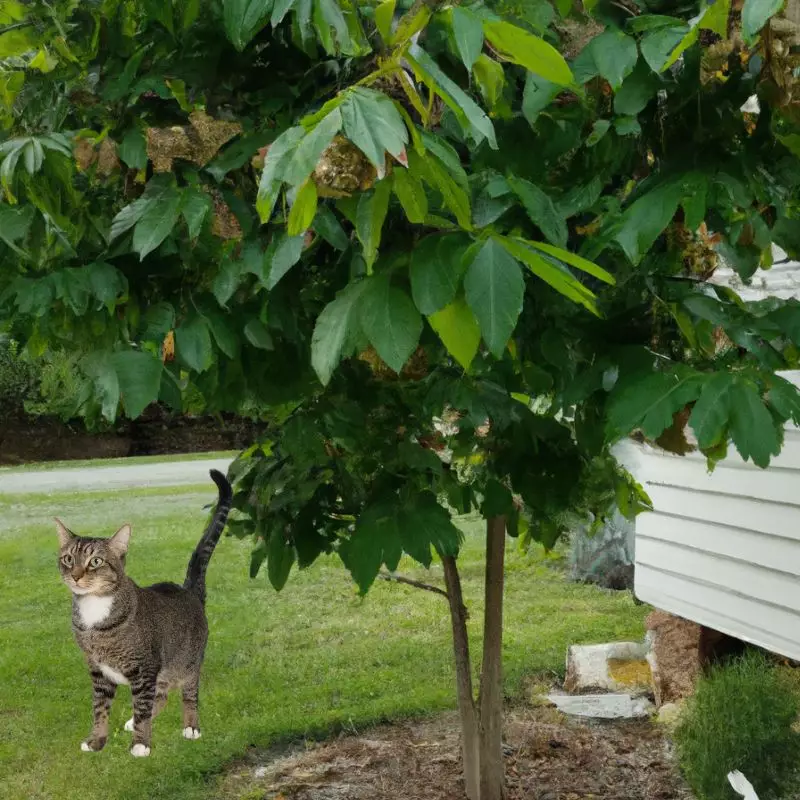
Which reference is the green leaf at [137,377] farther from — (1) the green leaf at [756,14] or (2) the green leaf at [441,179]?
(1) the green leaf at [756,14]

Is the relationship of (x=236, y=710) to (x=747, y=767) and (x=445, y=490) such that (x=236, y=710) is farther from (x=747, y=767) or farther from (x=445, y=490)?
(x=445, y=490)

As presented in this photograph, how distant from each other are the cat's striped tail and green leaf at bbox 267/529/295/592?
22cm

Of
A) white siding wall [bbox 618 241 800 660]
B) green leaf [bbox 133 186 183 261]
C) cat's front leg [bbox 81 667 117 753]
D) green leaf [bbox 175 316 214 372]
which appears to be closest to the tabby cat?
cat's front leg [bbox 81 667 117 753]

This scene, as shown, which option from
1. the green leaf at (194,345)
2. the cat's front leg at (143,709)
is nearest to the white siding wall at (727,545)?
the cat's front leg at (143,709)

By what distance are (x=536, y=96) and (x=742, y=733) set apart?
2.14 m

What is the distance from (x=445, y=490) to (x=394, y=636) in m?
2.45

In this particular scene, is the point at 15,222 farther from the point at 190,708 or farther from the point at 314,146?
the point at 190,708

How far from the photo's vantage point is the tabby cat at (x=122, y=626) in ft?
5.29

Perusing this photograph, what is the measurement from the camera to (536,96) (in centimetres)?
75

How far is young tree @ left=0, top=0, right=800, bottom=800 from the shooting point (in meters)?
0.56

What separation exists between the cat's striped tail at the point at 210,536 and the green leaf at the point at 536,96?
1.13m

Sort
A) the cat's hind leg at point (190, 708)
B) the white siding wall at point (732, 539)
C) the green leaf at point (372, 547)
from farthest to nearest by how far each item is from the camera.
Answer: the white siding wall at point (732, 539) < the cat's hind leg at point (190, 708) < the green leaf at point (372, 547)

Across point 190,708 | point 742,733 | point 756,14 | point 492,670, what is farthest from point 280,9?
point 742,733

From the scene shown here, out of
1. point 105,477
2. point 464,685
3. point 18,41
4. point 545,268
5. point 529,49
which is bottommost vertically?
point 464,685
